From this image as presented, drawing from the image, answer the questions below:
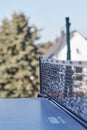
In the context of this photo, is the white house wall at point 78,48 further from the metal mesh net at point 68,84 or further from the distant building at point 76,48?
the metal mesh net at point 68,84

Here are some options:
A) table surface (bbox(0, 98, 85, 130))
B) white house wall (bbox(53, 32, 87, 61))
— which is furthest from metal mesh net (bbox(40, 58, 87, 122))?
white house wall (bbox(53, 32, 87, 61))

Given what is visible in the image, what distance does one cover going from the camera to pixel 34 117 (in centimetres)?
459

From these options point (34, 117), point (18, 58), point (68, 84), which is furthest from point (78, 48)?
point (34, 117)

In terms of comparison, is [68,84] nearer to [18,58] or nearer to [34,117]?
[34,117]

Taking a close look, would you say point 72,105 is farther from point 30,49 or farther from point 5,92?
point 30,49

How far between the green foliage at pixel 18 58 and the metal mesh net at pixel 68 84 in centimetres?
2175

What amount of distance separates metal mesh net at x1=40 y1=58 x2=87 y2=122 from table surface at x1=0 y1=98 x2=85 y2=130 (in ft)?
0.43

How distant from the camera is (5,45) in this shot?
30906 millimetres

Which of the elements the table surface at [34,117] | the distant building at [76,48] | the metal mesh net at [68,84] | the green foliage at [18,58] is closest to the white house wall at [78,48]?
the distant building at [76,48]

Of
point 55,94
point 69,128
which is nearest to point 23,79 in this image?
point 55,94

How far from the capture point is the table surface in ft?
13.1

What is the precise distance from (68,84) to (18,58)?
2549 centimetres

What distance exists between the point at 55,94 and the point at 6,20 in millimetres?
26616

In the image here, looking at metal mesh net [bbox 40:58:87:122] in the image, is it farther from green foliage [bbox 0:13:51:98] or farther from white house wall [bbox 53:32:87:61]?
white house wall [bbox 53:32:87:61]
